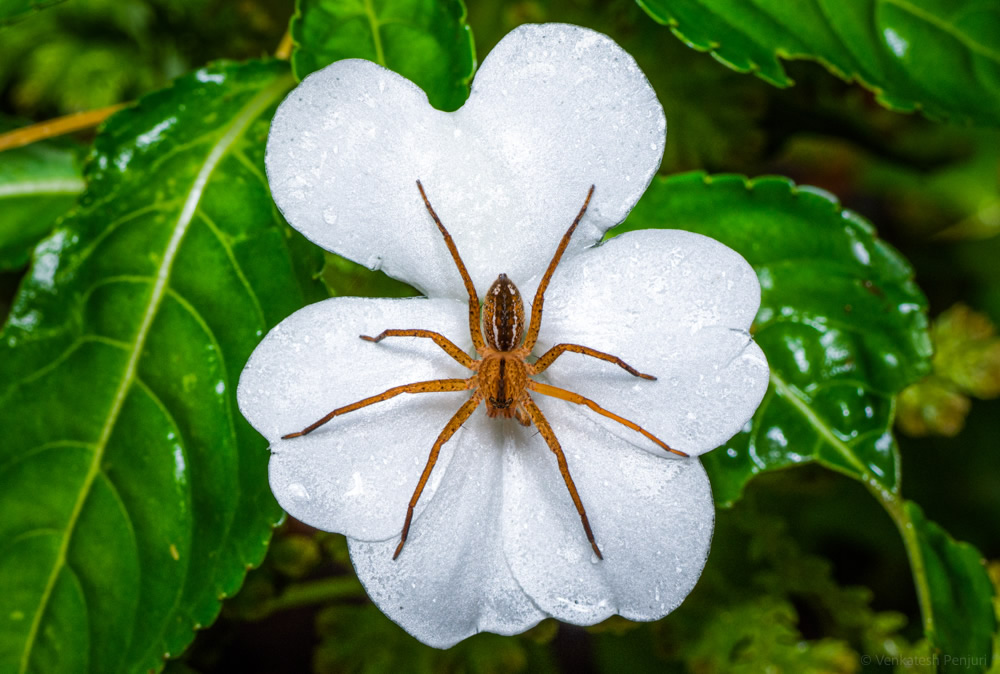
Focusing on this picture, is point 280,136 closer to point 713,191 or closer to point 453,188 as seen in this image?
point 453,188

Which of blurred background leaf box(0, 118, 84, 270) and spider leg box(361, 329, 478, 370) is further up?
spider leg box(361, 329, 478, 370)

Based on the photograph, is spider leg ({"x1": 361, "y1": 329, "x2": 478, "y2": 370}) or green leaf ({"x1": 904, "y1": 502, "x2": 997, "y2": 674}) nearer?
spider leg ({"x1": 361, "y1": 329, "x2": 478, "y2": 370})

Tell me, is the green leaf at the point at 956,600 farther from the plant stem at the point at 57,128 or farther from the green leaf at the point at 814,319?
the plant stem at the point at 57,128

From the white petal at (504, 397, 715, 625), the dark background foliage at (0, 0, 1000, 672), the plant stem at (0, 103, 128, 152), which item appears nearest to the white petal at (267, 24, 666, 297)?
the dark background foliage at (0, 0, 1000, 672)

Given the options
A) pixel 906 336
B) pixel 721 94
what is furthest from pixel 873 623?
pixel 721 94

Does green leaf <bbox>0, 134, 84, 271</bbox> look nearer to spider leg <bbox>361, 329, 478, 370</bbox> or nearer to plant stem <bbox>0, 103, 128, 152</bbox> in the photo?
plant stem <bbox>0, 103, 128, 152</bbox>

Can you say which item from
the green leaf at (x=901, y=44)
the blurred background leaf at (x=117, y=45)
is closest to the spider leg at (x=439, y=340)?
the green leaf at (x=901, y=44)
